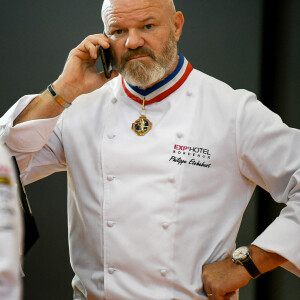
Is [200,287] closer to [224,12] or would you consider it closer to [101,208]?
[101,208]

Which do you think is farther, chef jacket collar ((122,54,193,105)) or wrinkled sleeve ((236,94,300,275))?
chef jacket collar ((122,54,193,105))

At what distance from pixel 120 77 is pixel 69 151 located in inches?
14.2

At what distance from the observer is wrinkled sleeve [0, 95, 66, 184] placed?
1942 mm

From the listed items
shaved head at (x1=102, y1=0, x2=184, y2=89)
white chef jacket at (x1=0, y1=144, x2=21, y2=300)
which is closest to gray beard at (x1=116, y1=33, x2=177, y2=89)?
shaved head at (x1=102, y1=0, x2=184, y2=89)

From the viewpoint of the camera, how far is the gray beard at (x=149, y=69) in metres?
1.95

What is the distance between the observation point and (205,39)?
115 inches

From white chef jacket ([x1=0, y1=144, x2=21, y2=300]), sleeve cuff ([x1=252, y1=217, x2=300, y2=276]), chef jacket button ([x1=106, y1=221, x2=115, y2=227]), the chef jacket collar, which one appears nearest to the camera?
white chef jacket ([x1=0, y1=144, x2=21, y2=300])

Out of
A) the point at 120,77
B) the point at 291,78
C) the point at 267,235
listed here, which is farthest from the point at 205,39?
the point at 267,235

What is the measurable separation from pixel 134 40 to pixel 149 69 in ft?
0.38

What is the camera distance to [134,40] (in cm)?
191

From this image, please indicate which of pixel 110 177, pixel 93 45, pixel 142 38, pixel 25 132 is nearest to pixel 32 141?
pixel 25 132

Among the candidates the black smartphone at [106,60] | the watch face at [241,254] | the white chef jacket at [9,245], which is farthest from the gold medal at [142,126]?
the white chef jacket at [9,245]

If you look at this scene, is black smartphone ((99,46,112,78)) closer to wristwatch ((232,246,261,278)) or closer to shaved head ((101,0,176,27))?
shaved head ((101,0,176,27))

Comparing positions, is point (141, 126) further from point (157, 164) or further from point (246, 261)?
point (246, 261)
